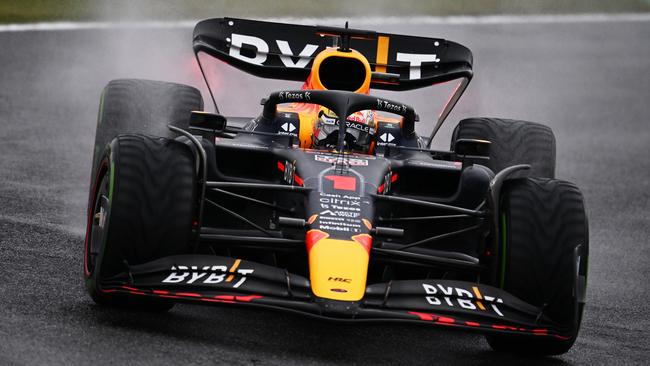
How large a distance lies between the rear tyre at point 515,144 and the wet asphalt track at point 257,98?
3.31 feet

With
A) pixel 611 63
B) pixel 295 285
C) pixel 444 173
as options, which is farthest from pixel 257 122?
pixel 611 63

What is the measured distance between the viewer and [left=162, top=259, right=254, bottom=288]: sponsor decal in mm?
6453

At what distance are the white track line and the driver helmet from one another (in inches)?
419

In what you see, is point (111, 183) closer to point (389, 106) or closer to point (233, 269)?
point (233, 269)

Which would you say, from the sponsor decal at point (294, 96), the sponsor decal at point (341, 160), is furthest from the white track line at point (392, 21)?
the sponsor decal at point (341, 160)

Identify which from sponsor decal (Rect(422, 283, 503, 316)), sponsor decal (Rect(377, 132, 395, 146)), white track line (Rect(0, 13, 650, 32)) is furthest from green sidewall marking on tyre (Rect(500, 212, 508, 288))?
white track line (Rect(0, 13, 650, 32))

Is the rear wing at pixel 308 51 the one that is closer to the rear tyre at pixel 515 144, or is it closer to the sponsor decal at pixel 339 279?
the rear tyre at pixel 515 144

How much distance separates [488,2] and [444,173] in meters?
16.7

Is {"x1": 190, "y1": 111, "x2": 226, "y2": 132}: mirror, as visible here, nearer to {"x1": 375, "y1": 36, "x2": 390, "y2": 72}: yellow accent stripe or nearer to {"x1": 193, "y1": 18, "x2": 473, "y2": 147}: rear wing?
{"x1": 193, "y1": 18, "x2": 473, "y2": 147}: rear wing

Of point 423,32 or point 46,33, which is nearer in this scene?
point 46,33

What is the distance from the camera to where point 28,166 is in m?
11.7

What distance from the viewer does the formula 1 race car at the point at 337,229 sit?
6.51 m

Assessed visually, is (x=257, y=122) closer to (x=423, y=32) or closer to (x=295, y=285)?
(x=295, y=285)

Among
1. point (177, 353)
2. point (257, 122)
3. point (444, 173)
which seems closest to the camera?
point (177, 353)
